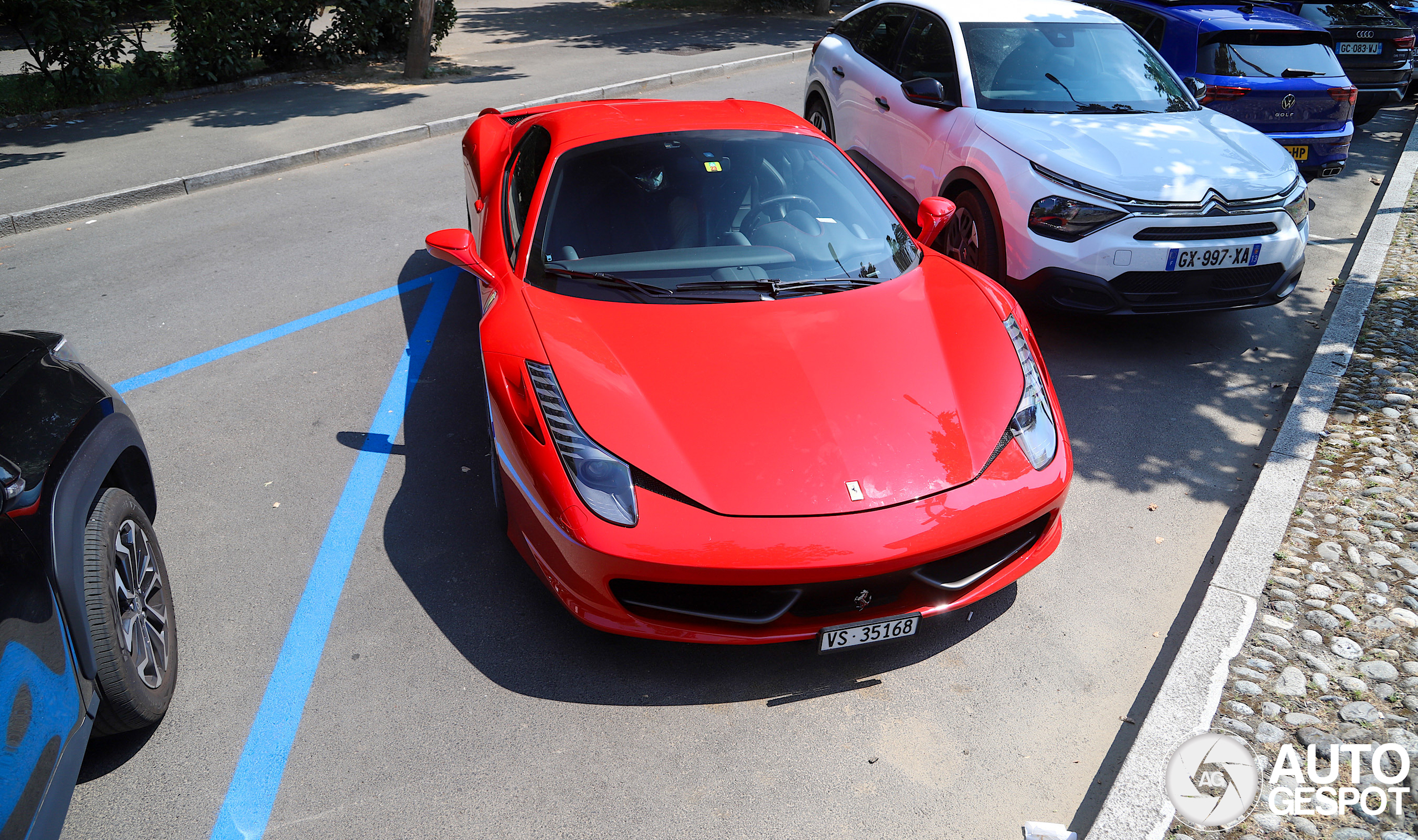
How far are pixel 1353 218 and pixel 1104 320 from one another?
3797 millimetres

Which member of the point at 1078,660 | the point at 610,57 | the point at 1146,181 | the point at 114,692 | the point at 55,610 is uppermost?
the point at 610,57

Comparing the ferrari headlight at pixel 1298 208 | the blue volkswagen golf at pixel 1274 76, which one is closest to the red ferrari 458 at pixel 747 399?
the ferrari headlight at pixel 1298 208

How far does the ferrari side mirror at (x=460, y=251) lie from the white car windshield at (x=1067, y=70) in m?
3.60

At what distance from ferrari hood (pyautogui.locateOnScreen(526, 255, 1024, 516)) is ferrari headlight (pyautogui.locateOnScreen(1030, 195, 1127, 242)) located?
66.8 inches

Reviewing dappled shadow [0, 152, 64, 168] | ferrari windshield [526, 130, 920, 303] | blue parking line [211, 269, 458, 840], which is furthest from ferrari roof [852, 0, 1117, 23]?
dappled shadow [0, 152, 64, 168]

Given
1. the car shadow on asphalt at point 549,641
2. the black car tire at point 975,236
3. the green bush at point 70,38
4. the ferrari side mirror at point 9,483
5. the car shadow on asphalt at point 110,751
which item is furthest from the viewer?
the green bush at point 70,38

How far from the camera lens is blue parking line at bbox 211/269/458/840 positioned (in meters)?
2.69

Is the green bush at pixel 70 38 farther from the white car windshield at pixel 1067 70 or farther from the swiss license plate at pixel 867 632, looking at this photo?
the swiss license plate at pixel 867 632

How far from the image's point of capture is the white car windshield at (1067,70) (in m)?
5.93

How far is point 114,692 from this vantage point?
2633 millimetres

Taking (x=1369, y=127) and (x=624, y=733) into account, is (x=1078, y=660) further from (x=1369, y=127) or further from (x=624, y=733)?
(x=1369, y=127)

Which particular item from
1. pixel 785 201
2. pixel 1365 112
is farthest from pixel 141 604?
pixel 1365 112

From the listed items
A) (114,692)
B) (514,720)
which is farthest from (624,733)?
(114,692)

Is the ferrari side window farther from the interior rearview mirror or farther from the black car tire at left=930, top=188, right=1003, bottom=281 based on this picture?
the interior rearview mirror
